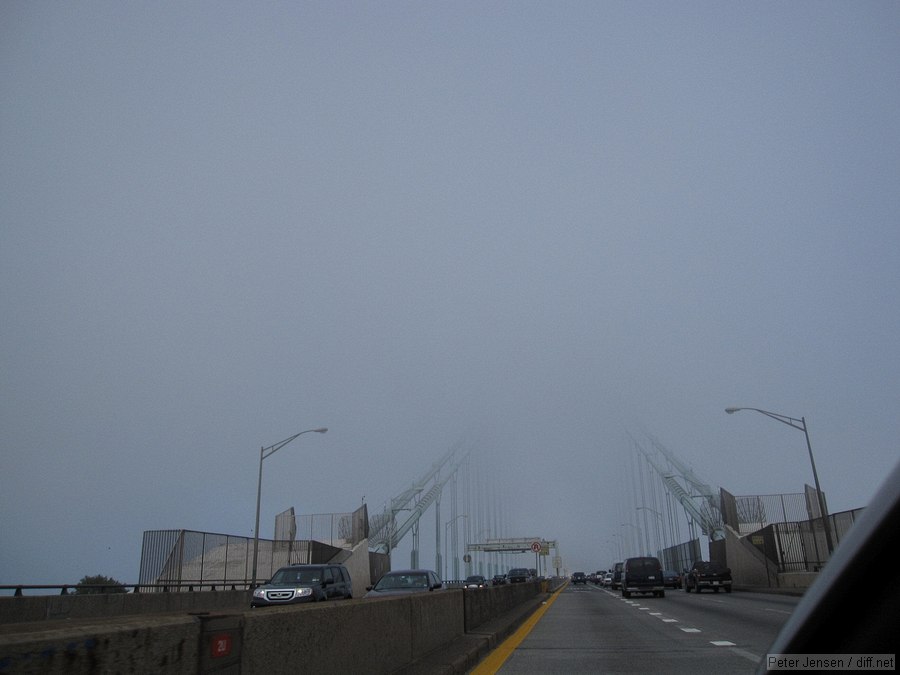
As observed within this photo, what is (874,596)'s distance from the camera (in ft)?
5.63

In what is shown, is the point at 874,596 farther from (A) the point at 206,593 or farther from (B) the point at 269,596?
(A) the point at 206,593

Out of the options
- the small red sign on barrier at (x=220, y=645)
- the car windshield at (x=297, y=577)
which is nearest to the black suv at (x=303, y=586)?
the car windshield at (x=297, y=577)

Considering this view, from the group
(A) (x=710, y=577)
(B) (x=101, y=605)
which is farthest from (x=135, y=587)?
(A) (x=710, y=577)

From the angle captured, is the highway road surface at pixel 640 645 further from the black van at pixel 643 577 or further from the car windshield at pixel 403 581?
the black van at pixel 643 577

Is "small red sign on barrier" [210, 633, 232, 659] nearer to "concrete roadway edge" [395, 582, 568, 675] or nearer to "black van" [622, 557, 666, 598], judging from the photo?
"concrete roadway edge" [395, 582, 568, 675]

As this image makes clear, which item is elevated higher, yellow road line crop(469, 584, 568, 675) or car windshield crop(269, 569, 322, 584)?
car windshield crop(269, 569, 322, 584)

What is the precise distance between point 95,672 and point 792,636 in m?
2.44

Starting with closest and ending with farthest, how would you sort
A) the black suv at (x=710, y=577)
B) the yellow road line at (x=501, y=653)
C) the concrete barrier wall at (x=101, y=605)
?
the yellow road line at (x=501, y=653) < the concrete barrier wall at (x=101, y=605) < the black suv at (x=710, y=577)

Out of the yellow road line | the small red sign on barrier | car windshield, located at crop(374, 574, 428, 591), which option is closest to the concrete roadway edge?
the yellow road line

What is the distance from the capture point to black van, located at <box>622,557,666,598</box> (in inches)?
1556

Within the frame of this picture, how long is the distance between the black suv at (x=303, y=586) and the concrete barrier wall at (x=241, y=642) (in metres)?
12.3

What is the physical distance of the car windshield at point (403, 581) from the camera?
1983cm

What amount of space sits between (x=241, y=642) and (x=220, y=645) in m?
0.28

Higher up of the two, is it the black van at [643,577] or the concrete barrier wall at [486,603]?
the black van at [643,577]
